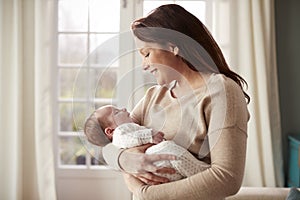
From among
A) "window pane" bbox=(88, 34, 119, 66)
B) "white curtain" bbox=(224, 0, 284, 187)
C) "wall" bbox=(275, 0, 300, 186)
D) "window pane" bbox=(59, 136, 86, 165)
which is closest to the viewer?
"window pane" bbox=(88, 34, 119, 66)

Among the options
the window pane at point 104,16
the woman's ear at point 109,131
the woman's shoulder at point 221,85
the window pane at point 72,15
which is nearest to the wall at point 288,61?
the window pane at point 104,16

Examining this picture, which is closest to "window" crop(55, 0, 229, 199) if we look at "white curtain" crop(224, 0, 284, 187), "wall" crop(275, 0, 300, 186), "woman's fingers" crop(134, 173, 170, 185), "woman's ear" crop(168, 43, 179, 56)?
"white curtain" crop(224, 0, 284, 187)

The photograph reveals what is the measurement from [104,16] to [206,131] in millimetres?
2340

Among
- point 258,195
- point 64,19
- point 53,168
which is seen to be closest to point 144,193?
point 258,195

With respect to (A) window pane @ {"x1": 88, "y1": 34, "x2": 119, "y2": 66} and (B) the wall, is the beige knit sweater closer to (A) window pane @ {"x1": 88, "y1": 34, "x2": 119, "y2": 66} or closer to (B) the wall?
(A) window pane @ {"x1": 88, "y1": 34, "x2": 119, "y2": 66}

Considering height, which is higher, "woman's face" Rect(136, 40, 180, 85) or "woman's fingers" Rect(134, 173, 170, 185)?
"woman's face" Rect(136, 40, 180, 85)

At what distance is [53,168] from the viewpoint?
298cm

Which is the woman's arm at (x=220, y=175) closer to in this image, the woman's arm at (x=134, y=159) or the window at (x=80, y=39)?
the woman's arm at (x=134, y=159)

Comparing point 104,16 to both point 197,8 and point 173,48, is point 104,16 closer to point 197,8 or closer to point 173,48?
point 197,8

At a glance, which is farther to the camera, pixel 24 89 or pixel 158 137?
pixel 24 89

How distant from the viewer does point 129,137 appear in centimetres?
75

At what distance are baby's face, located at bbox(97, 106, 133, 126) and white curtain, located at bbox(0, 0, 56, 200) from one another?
2247 mm

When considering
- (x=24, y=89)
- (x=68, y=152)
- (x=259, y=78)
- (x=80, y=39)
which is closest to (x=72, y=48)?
(x=80, y=39)

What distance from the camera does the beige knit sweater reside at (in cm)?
77
